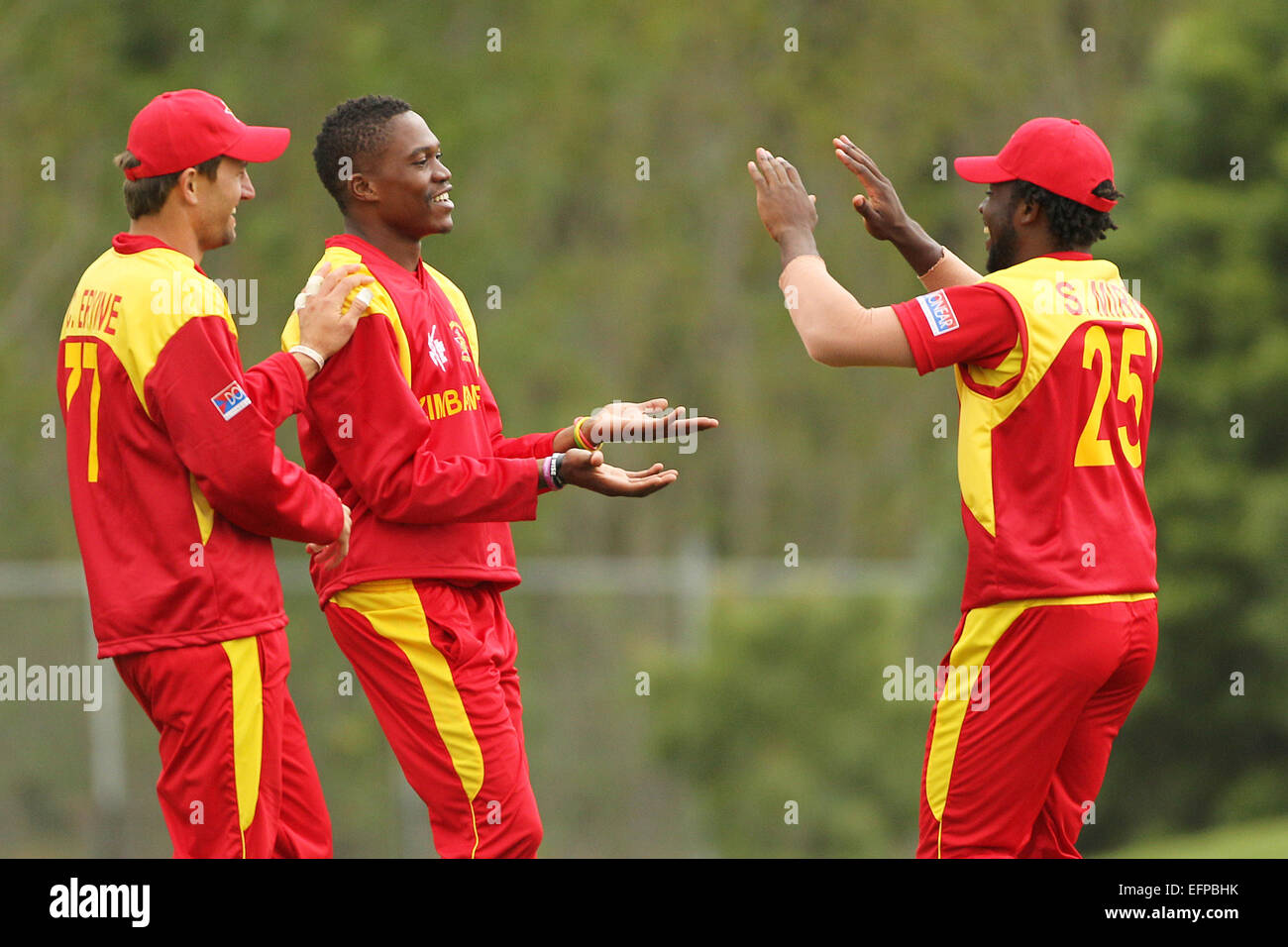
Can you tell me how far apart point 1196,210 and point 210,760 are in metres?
8.64

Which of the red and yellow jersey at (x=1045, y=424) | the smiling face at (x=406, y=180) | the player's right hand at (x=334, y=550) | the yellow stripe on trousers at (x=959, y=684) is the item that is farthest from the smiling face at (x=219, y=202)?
the yellow stripe on trousers at (x=959, y=684)

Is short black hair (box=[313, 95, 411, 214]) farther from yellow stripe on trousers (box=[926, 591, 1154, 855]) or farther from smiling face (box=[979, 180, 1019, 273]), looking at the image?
yellow stripe on trousers (box=[926, 591, 1154, 855])

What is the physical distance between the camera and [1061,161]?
205 inches

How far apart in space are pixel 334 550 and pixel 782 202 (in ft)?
5.56

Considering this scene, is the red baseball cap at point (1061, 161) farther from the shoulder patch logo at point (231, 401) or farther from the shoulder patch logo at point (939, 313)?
the shoulder patch logo at point (231, 401)

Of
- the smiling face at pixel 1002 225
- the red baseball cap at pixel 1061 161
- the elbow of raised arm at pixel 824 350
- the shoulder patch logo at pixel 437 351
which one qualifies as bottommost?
the elbow of raised arm at pixel 824 350

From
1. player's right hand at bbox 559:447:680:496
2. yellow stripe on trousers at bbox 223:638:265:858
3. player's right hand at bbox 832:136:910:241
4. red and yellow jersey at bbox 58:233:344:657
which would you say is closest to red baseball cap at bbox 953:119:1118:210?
player's right hand at bbox 832:136:910:241

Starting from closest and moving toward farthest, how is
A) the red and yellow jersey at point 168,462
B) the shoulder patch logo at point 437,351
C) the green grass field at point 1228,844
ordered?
the red and yellow jersey at point 168,462 → the shoulder patch logo at point 437,351 → the green grass field at point 1228,844

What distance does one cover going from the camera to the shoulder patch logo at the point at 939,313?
5.00 meters

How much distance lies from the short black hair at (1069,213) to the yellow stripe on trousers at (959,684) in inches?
42.3

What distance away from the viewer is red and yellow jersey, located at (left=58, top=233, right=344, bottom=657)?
473 cm

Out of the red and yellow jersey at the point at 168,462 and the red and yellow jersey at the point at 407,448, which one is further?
the red and yellow jersey at the point at 407,448

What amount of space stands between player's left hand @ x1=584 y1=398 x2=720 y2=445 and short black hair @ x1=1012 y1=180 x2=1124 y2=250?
1.15 m

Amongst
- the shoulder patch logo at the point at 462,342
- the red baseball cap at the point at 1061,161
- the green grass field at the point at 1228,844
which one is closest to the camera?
the red baseball cap at the point at 1061,161
